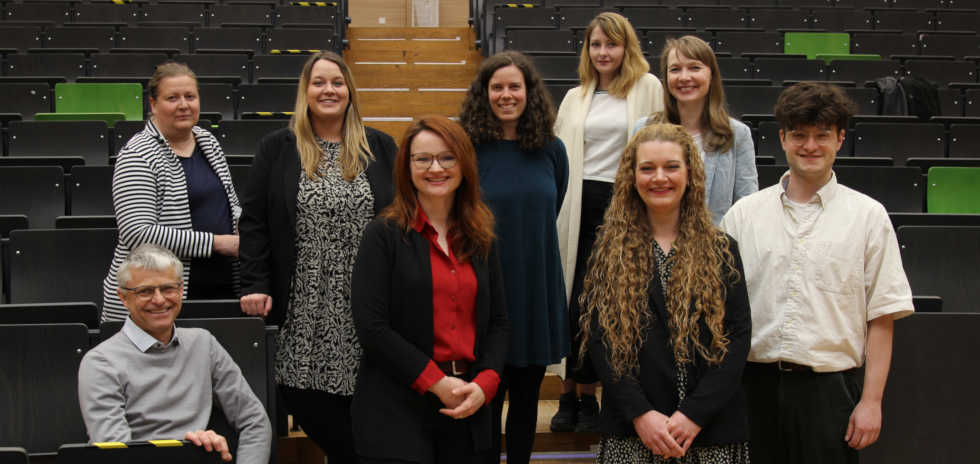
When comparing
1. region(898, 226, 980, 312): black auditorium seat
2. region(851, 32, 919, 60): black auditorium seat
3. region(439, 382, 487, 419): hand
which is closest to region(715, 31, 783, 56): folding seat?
region(851, 32, 919, 60): black auditorium seat

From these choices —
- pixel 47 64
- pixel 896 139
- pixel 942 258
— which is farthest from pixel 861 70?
pixel 47 64

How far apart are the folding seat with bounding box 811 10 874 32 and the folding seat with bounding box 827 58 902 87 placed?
1383 millimetres

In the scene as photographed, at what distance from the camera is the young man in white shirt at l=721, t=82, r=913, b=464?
4.97ft

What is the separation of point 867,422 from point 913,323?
468 mm

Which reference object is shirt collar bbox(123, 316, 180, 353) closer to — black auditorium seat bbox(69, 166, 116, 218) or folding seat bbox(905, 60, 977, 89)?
black auditorium seat bbox(69, 166, 116, 218)

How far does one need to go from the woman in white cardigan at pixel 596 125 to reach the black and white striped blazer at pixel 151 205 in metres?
0.96

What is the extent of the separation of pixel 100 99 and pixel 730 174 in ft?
12.3

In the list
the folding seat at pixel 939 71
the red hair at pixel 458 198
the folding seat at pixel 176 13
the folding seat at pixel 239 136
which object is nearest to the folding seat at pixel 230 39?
the folding seat at pixel 176 13

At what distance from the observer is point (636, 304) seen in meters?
1.51

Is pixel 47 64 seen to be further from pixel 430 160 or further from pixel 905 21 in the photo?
pixel 905 21

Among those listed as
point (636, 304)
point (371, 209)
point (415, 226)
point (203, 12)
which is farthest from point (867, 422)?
point (203, 12)

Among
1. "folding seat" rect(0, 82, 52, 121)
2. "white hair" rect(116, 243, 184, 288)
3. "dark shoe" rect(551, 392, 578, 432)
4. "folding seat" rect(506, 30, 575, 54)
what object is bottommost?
"dark shoe" rect(551, 392, 578, 432)

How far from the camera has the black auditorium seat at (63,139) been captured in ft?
11.4

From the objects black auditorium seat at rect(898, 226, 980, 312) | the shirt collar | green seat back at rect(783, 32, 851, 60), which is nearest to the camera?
the shirt collar
